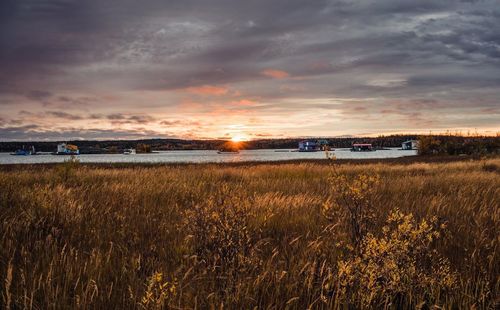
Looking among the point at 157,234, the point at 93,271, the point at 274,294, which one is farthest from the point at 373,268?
the point at 157,234

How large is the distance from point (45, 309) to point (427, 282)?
3.10 meters

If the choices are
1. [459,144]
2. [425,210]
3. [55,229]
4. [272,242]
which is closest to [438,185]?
[425,210]

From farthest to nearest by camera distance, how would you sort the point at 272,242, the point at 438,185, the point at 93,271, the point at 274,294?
the point at 438,185, the point at 272,242, the point at 93,271, the point at 274,294

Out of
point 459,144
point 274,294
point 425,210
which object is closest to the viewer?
point 274,294

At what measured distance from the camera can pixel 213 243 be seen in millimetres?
3510

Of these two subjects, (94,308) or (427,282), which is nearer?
(94,308)

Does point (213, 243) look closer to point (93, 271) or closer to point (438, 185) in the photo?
point (93, 271)

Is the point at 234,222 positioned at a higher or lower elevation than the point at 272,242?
higher

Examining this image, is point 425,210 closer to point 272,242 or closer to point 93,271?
point 272,242

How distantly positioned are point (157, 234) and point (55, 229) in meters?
1.37

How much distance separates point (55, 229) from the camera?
16.0 feet

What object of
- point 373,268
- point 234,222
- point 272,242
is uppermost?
point 234,222

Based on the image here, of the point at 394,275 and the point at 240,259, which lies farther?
the point at 240,259

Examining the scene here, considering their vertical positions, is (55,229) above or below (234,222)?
below
